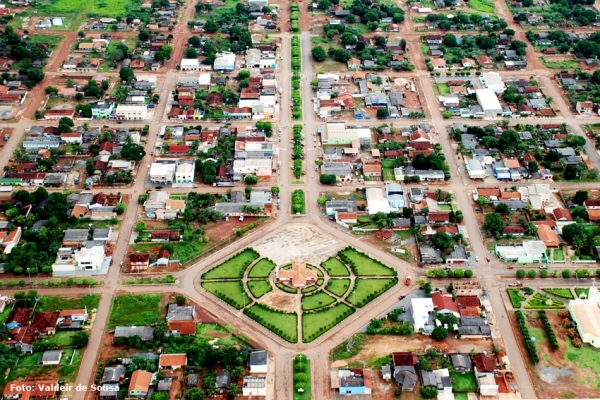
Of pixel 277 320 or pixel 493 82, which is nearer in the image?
pixel 277 320

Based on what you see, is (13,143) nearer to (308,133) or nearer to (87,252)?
(87,252)

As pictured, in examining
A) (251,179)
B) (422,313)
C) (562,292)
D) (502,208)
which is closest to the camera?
(422,313)

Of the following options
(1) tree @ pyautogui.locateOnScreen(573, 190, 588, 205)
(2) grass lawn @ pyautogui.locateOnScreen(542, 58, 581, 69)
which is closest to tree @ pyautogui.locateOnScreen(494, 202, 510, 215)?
(1) tree @ pyautogui.locateOnScreen(573, 190, 588, 205)

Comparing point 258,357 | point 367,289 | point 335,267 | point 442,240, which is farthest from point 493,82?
point 258,357

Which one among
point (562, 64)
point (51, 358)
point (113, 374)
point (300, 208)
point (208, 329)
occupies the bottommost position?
point (113, 374)

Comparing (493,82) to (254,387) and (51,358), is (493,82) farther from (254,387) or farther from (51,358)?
(51,358)

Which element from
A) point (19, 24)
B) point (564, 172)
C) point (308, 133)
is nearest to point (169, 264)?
point (308, 133)

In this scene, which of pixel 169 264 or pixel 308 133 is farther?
pixel 308 133

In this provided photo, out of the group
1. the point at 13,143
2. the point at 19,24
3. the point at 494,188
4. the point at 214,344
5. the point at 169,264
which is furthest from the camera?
the point at 19,24
